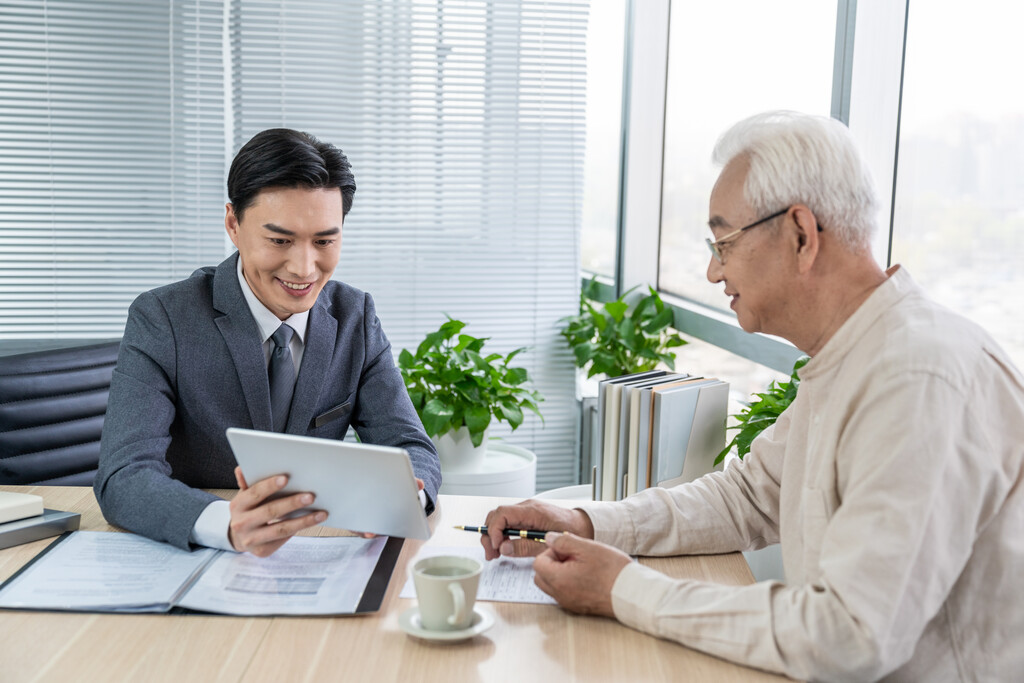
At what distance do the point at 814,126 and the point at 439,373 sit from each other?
1.79 m

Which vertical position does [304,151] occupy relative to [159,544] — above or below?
above

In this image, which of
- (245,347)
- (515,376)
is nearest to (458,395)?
(515,376)

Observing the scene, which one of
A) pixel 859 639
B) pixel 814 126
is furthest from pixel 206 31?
pixel 859 639

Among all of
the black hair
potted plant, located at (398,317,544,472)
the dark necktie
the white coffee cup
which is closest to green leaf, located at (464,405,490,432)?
potted plant, located at (398,317,544,472)

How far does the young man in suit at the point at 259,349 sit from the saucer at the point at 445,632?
0.45 m

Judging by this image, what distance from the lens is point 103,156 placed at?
305 cm

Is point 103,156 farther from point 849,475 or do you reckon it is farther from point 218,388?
point 849,475

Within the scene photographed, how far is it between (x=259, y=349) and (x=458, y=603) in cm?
89

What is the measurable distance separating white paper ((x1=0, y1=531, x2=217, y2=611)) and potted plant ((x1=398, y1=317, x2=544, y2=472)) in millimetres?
1356

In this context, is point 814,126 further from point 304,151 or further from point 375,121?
point 375,121

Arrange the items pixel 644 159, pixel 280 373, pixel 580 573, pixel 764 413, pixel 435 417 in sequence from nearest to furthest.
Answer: pixel 580 573
pixel 280 373
pixel 764 413
pixel 435 417
pixel 644 159

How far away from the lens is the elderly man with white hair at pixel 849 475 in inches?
38.8

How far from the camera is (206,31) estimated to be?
3.03m

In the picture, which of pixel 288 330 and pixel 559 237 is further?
pixel 559 237
